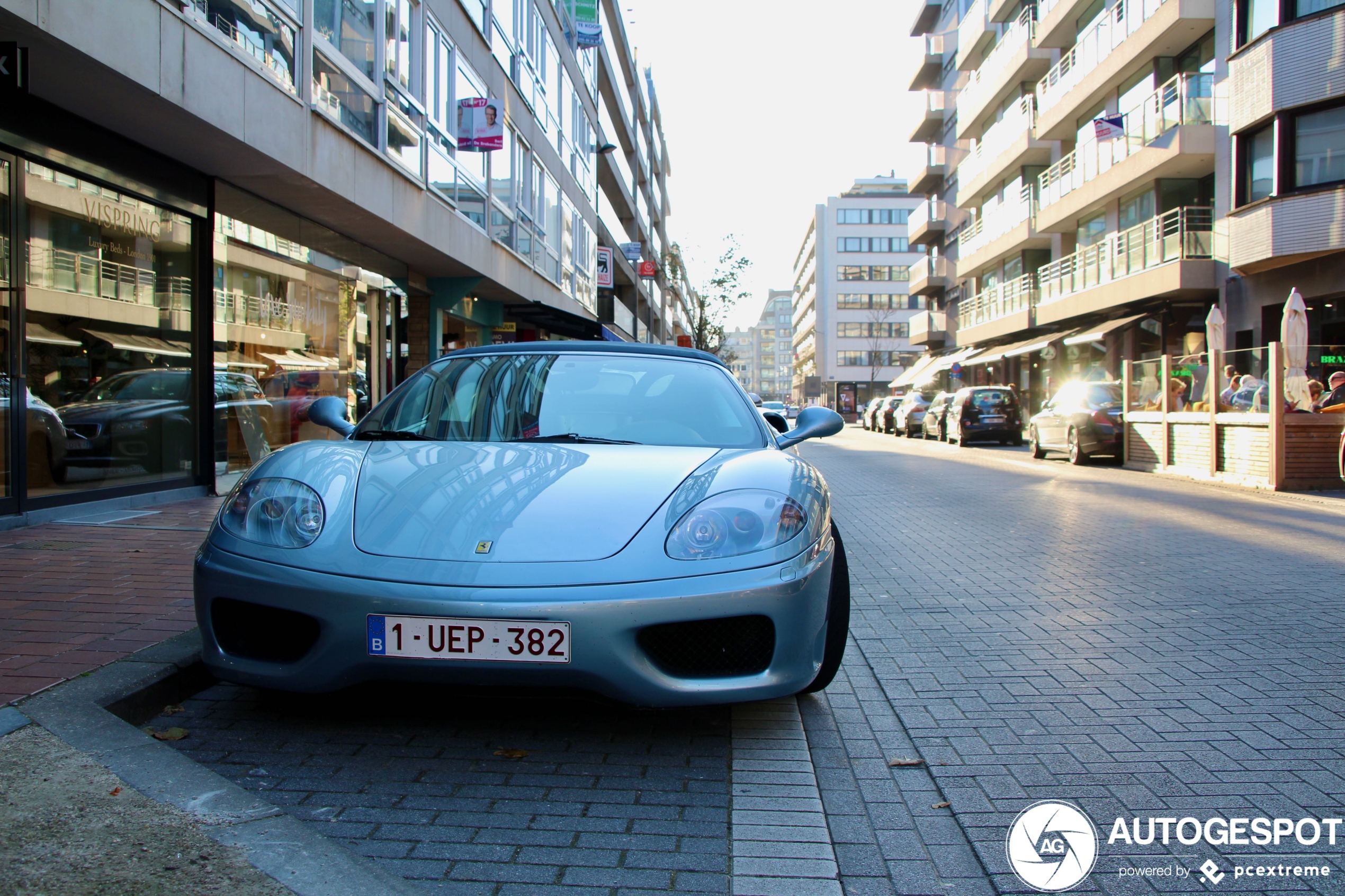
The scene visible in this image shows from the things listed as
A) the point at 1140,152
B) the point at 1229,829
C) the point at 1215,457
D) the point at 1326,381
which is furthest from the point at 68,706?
the point at 1140,152

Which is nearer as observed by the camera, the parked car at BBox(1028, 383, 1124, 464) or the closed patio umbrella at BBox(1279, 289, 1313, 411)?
the closed patio umbrella at BBox(1279, 289, 1313, 411)

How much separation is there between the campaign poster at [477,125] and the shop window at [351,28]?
3376 mm

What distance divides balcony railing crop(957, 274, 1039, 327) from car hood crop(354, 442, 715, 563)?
32.0 meters

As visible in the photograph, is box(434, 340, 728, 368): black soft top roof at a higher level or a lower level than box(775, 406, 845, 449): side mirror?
higher

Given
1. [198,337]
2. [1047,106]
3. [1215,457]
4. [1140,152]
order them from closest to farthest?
1. [198,337]
2. [1215,457]
3. [1140,152]
4. [1047,106]

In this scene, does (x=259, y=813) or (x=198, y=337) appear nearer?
(x=259, y=813)

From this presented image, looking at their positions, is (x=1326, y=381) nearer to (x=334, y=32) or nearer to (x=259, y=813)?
(x=334, y=32)

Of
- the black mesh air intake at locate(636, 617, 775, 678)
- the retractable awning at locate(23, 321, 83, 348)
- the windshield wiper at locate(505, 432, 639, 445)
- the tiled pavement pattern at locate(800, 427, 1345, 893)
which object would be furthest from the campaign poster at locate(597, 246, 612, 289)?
the black mesh air intake at locate(636, 617, 775, 678)

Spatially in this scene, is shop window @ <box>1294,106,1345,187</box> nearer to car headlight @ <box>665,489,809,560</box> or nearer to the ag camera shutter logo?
car headlight @ <box>665,489,809,560</box>

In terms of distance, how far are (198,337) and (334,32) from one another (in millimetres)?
3735

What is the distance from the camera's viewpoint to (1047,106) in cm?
3097

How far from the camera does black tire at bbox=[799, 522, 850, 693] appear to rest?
128 inches

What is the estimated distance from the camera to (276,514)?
3.01 meters

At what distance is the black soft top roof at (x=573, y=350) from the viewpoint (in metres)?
4.29
